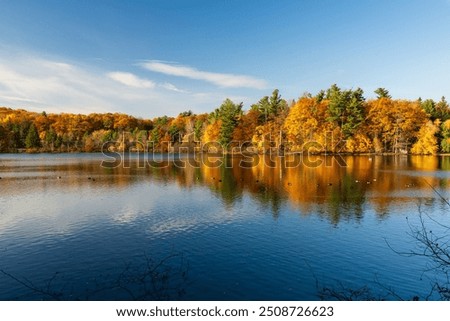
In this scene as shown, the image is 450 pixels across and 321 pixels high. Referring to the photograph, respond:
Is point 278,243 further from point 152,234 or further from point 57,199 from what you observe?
point 57,199

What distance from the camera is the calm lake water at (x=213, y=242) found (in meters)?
14.0

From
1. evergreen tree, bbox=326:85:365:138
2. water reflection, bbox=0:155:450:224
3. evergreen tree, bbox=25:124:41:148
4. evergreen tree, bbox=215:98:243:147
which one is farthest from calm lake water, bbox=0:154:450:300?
evergreen tree, bbox=25:124:41:148

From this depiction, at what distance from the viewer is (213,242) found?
784 inches

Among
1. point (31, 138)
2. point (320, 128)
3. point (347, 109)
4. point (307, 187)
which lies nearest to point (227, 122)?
point (320, 128)

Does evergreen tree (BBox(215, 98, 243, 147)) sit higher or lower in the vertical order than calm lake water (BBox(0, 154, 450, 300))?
higher

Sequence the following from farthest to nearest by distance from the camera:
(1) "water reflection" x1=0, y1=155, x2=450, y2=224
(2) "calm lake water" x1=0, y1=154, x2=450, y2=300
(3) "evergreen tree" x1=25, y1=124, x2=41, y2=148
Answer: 1. (3) "evergreen tree" x1=25, y1=124, x2=41, y2=148
2. (1) "water reflection" x1=0, y1=155, x2=450, y2=224
3. (2) "calm lake water" x1=0, y1=154, x2=450, y2=300

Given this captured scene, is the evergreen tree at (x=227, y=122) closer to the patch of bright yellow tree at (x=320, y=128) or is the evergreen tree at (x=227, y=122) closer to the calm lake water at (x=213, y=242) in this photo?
the patch of bright yellow tree at (x=320, y=128)

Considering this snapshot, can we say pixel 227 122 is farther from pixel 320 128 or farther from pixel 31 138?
pixel 31 138

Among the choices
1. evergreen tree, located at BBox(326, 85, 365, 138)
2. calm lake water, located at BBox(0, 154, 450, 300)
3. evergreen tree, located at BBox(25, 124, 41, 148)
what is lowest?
calm lake water, located at BBox(0, 154, 450, 300)

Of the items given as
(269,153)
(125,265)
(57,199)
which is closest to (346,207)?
(125,265)

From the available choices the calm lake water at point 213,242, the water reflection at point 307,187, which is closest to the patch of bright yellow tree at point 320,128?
the water reflection at point 307,187

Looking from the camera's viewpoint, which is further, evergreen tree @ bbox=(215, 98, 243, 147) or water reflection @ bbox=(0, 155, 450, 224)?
evergreen tree @ bbox=(215, 98, 243, 147)

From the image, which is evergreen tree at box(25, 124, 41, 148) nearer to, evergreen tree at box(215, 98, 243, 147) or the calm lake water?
evergreen tree at box(215, 98, 243, 147)

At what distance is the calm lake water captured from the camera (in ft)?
46.0
